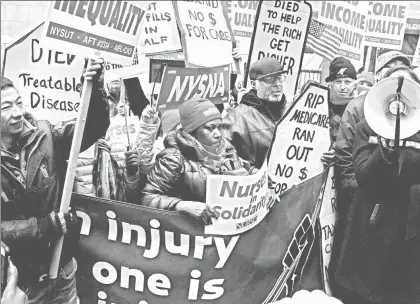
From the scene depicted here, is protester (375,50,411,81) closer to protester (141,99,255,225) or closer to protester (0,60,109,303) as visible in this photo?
protester (141,99,255,225)

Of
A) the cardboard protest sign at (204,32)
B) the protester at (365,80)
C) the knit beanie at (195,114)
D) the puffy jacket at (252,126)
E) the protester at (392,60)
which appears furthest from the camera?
the protester at (365,80)

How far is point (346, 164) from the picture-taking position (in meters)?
5.11

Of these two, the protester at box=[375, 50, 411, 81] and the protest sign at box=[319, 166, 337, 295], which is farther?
the protester at box=[375, 50, 411, 81]

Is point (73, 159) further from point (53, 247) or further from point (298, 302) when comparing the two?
point (298, 302)

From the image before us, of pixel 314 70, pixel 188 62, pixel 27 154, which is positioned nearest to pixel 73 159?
pixel 27 154

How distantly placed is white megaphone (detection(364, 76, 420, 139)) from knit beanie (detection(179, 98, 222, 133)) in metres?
0.93

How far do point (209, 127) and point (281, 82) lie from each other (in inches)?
33.0

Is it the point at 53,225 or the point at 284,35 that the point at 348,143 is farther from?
the point at 53,225

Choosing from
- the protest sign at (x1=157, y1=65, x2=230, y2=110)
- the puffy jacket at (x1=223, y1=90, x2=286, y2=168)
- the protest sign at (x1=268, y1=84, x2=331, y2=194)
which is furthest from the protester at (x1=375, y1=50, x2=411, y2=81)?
the protest sign at (x1=157, y1=65, x2=230, y2=110)

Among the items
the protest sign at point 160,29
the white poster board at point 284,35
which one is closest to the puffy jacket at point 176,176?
the protest sign at point 160,29

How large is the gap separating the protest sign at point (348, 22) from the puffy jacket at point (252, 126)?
0.77m

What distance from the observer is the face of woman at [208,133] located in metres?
4.35

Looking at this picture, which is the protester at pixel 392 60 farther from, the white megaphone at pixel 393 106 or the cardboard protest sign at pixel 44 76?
the cardboard protest sign at pixel 44 76

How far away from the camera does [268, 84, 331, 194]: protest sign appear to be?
4863mm
